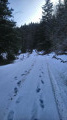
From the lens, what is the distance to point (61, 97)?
4.08 meters

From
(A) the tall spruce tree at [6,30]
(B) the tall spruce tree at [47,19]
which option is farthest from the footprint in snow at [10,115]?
(B) the tall spruce tree at [47,19]

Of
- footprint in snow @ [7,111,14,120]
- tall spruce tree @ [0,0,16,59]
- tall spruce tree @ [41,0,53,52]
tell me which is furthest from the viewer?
tall spruce tree @ [41,0,53,52]

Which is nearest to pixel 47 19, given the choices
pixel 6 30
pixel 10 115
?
pixel 6 30

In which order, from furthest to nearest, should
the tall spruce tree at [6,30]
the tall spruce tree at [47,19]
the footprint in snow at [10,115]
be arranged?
the tall spruce tree at [47,19], the tall spruce tree at [6,30], the footprint in snow at [10,115]

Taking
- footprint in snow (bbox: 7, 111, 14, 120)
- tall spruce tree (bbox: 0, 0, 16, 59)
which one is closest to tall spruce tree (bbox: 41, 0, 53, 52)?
tall spruce tree (bbox: 0, 0, 16, 59)

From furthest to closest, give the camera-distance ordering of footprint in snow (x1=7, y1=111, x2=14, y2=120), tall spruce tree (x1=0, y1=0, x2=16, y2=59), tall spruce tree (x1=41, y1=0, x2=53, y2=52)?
1. tall spruce tree (x1=41, y1=0, x2=53, y2=52)
2. tall spruce tree (x1=0, y1=0, x2=16, y2=59)
3. footprint in snow (x1=7, y1=111, x2=14, y2=120)

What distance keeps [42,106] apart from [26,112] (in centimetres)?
54

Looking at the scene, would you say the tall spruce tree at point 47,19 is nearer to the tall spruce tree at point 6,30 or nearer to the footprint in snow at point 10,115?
the tall spruce tree at point 6,30

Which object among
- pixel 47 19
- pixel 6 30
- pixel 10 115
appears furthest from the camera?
pixel 47 19

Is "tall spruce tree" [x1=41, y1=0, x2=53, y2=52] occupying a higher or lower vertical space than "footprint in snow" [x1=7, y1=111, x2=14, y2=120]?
higher

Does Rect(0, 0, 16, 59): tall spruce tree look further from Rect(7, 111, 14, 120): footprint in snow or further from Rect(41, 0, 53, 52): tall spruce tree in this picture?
Rect(41, 0, 53, 52): tall spruce tree

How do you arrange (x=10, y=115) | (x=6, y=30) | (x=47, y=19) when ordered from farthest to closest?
(x=47, y=19) → (x=6, y=30) → (x=10, y=115)

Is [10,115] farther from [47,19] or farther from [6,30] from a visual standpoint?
[47,19]

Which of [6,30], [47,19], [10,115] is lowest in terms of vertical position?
[10,115]
